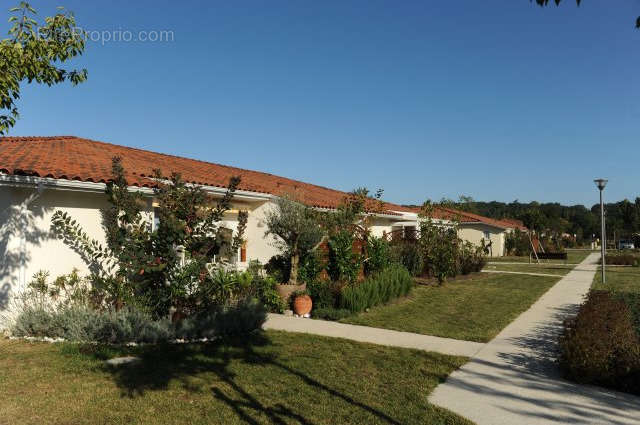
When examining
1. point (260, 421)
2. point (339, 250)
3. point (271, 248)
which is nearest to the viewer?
point (260, 421)

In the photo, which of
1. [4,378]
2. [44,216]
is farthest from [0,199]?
[4,378]

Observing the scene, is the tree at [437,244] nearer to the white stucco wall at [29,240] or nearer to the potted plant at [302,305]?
the potted plant at [302,305]

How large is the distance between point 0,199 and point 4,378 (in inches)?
148

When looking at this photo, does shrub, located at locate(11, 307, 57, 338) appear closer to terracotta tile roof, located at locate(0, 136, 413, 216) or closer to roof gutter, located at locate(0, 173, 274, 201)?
roof gutter, located at locate(0, 173, 274, 201)

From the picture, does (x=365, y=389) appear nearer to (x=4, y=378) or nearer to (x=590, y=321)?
(x=590, y=321)

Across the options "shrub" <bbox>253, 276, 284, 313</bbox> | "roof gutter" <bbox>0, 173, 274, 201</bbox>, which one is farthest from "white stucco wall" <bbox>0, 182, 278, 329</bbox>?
"shrub" <bbox>253, 276, 284, 313</bbox>

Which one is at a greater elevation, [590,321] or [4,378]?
[590,321]

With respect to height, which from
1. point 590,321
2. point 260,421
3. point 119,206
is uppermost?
point 119,206

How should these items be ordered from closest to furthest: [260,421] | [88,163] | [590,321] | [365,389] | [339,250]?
[260,421] < [365,389] < [590,321] < [88,163] < [339,250]

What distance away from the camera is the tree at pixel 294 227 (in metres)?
11.5

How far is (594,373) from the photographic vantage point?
591 cm

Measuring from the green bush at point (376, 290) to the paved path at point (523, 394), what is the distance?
3511 mm

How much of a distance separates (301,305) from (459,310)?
4.18 meters

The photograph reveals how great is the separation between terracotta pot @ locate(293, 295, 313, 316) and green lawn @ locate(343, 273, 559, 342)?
1.01m
